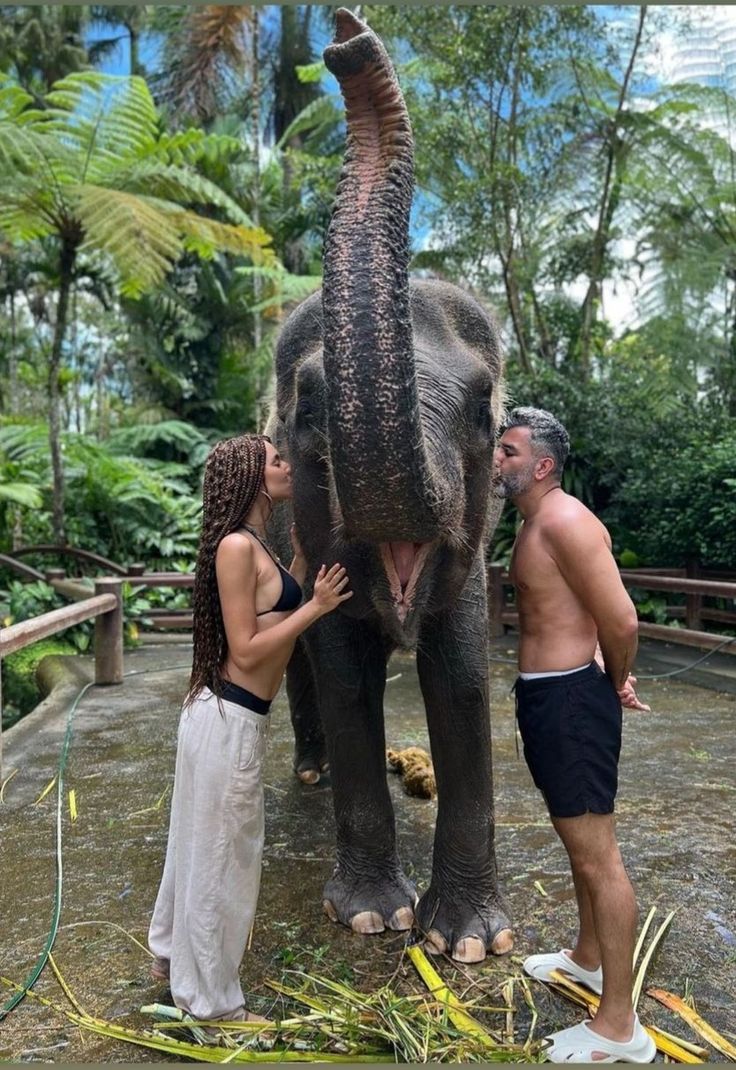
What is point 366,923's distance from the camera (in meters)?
3.11

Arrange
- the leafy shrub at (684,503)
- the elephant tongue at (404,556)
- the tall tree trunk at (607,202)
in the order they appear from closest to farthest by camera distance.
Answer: the elephant tongue at (404,556), the leafy shrub at (684,503), the tall tree trunk at (607,202)

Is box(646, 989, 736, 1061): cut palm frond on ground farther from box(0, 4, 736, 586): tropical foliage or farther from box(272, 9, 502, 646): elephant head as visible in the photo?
box(0, 4, 736, 586): tropical foliage

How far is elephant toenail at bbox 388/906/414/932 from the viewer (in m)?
3.14

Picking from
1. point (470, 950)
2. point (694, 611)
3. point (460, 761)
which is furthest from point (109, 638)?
point (694, 611)

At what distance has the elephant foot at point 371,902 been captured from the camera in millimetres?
3127

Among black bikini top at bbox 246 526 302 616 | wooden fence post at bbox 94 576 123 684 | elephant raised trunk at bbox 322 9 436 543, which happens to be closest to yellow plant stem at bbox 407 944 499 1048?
black bikini top at bbox 246 526 302 616

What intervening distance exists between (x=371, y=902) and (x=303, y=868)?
24.4 inches

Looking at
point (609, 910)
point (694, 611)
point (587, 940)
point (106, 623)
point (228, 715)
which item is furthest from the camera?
point (694, 611)

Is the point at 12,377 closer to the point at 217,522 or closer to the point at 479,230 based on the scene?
the point at 479,230

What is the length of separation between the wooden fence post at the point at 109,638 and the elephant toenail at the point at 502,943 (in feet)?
16.9

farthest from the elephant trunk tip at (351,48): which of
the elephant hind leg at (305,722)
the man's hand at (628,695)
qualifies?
the elephant hind leg at (305,722)

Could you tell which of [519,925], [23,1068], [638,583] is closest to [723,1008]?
[519,925]

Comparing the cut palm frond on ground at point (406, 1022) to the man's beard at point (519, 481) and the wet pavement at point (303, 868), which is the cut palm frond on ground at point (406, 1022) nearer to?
the wet pavement at point (303, 868)

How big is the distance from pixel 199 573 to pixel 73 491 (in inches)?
461
